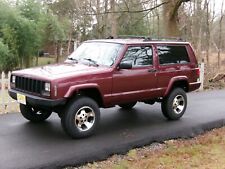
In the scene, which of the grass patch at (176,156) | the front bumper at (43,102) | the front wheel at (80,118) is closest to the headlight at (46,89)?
the front bumper at (43,102)

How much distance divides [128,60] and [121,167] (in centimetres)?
261

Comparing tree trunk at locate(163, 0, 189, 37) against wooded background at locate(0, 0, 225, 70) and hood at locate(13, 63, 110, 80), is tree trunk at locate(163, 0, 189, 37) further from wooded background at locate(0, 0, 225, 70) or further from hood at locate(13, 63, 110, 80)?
hood at locate(13, 63, 110, 80)

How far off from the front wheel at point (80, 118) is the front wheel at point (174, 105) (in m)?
2.12

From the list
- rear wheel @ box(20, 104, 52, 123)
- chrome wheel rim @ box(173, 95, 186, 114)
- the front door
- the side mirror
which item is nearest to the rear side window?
the front door

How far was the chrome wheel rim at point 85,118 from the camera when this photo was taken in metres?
6.83

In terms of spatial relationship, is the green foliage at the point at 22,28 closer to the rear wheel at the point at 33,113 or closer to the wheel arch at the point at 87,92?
the rear wheel at the point at 33,113

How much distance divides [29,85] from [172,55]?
353 centimetres

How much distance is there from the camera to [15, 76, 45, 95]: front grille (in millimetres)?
6590

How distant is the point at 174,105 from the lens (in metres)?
8.66

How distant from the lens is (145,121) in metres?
8.49

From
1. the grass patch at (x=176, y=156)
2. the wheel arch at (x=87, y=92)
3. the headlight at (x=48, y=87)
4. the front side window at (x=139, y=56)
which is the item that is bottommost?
the grass patch at (x=176, y=156)

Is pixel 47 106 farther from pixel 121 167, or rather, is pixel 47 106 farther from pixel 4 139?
pixel 121 167

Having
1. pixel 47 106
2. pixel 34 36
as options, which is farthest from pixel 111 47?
pixel 34 36

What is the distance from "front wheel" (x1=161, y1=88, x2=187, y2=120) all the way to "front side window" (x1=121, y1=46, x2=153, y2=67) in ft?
3.40
